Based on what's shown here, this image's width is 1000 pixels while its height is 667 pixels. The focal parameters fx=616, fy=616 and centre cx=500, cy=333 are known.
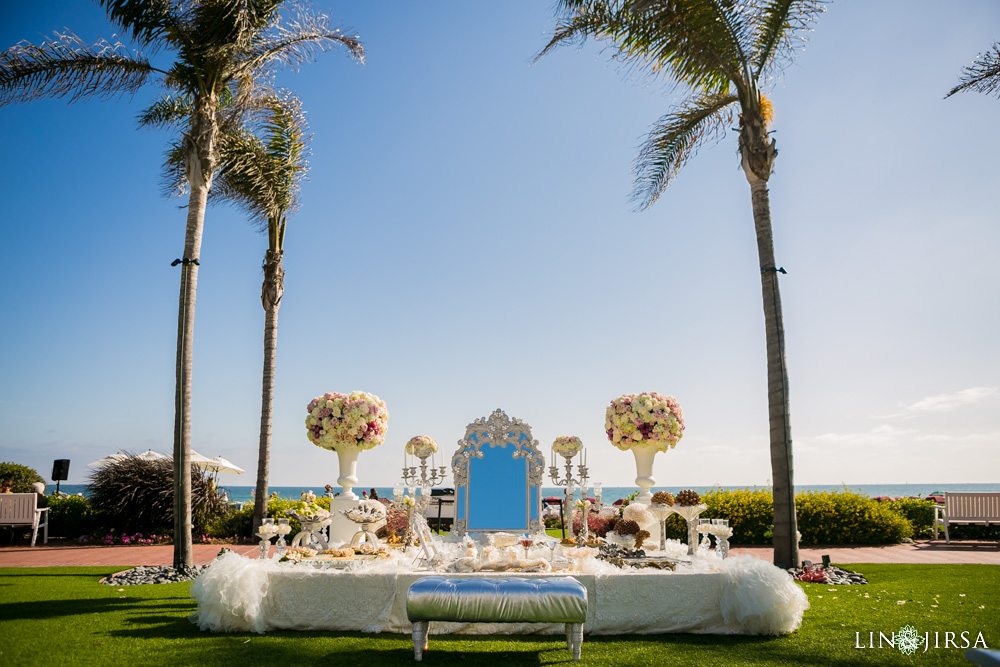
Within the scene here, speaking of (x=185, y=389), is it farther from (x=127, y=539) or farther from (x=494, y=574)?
(x=127, y=539)

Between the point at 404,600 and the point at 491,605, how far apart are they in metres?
1.41

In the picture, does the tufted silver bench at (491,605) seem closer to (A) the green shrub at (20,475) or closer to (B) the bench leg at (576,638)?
→ (B) the bench leg at (576,638)

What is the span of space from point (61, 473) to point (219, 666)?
19.4 m

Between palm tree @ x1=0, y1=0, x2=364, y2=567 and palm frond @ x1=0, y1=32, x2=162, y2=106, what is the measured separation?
1cm

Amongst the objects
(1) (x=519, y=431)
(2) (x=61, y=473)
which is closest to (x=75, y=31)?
(1) (x=519, y=431)

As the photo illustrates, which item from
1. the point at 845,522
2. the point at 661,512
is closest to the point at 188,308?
the point at 661,512

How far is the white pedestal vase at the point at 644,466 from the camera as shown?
8.74 metres

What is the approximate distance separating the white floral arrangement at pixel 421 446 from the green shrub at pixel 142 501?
796 cm

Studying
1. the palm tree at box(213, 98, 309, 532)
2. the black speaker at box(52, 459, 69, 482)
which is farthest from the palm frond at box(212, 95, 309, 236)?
the black speaker at box(52, 459, 69, 482)

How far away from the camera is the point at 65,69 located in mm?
9805

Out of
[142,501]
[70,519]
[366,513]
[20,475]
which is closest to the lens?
[366,513]

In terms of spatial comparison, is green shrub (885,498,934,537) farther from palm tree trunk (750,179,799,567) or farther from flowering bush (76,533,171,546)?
flowering bush (76,533,171,546)

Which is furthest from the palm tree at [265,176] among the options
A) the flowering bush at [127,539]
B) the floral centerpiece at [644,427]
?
the floral centerpiece at [644,427]

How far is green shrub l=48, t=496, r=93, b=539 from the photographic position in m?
14.7
